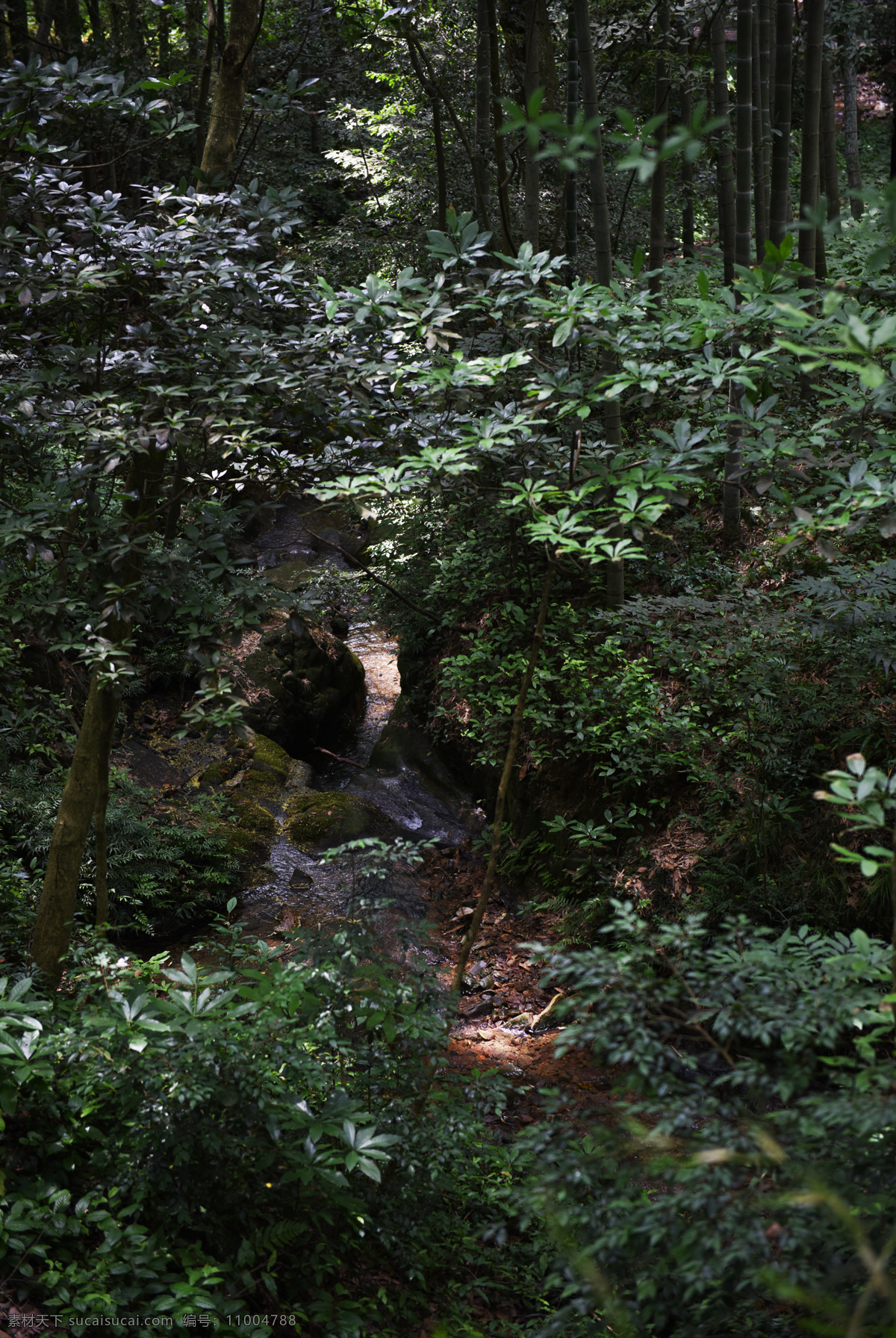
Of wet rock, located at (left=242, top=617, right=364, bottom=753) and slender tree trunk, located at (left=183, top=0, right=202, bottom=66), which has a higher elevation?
slender tree trunk, located at (left=183, top=0, right=202, bottom=66)

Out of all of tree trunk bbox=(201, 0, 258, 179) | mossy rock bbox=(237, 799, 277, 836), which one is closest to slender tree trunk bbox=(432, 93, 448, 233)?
tree trunk bbox=(201, 0, 258, 179)

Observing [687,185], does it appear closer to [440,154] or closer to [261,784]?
[440,154]

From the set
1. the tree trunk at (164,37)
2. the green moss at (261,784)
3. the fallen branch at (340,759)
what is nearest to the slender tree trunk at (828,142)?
the tree trunk at (164,37)

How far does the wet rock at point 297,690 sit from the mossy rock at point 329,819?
118 cm

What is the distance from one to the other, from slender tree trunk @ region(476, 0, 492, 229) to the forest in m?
2.10

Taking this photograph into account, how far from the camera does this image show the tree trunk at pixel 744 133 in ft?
19.0

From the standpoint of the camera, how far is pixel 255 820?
685cm

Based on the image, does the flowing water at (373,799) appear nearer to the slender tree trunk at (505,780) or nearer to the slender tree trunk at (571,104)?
the slender tree trunk at (505,780)

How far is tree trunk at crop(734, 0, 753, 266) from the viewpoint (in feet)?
19.0

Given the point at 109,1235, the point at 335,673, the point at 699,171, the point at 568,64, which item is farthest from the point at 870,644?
the point at 699,171

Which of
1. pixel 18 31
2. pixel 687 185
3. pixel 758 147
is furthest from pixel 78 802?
pixel 687 185

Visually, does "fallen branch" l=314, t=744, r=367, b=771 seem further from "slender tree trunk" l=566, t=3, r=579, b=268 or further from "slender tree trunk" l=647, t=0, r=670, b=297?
"slender tree trunk" l=647, t=0, r=670, b=297

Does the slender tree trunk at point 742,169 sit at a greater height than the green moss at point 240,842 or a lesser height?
greater

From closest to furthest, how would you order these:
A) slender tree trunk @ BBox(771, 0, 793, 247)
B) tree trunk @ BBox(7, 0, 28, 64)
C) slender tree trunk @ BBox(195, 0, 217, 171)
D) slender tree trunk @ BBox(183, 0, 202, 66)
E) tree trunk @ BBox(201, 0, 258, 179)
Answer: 1. tree trunk @ BBox(201, 0, 258, 179)
2. slender tree trunk @ BBox(195, 0, 217, 171)
3. tree trunk @ BBox(7, 0, 28, 64)
4. slender tree trunk @ BBox(771, 0, 793, 247)
5. slender tree trunk @ BBox(183, 0, 202, 66)
